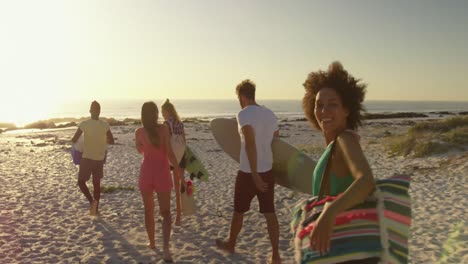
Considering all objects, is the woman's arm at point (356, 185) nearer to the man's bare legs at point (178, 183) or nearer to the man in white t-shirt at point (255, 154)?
the man in white t-shirt at point (255, 154)

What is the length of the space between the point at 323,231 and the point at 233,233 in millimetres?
3737

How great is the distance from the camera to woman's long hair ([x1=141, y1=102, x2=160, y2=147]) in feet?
17.3

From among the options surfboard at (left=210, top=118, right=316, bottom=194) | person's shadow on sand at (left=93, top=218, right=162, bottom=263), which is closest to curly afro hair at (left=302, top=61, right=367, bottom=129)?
surfboard at (left=210, top=118, right=316, bottom=194)

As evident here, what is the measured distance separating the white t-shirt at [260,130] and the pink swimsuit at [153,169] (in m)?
1.09

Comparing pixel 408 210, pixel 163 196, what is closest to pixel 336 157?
pixel 408 210

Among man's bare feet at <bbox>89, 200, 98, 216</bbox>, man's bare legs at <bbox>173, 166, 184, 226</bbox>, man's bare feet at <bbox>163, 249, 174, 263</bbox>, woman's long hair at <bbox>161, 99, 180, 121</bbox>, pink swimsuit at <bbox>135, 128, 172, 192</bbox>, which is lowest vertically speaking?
man's bare feet at <bbox>163, 249, 174, 263</bbox>

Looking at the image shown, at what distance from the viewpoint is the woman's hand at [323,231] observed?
188 cm

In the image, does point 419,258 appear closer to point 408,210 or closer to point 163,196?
point 163,196

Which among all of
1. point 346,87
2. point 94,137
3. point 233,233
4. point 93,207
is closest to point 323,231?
point 346,87

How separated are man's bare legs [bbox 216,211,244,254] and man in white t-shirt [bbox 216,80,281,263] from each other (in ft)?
0.35

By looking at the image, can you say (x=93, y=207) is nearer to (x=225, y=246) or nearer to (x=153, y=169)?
(x=153, y=169)

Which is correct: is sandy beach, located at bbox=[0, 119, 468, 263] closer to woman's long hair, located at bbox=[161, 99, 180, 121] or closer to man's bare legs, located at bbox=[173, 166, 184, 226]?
man's bare legs, located at bbox=[173, 166, 184, 226]

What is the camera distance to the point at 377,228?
6.26 ft

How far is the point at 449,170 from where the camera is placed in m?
12.2
